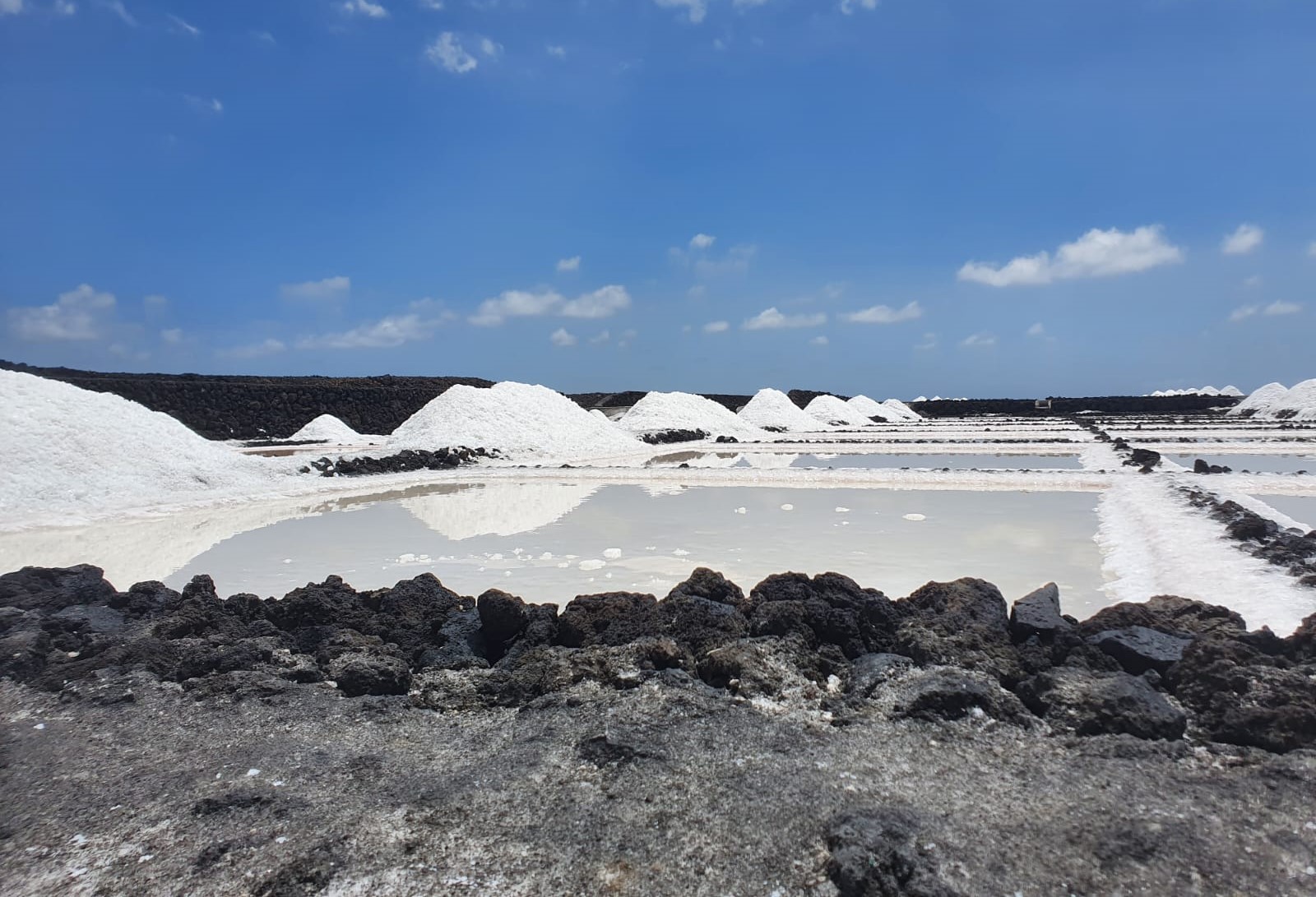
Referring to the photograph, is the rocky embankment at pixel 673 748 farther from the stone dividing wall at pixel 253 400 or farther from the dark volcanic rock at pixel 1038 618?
the stone dividing wall at pixel 253 400

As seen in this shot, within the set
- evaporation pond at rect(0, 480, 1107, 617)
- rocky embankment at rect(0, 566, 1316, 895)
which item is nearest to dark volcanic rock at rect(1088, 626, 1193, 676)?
rocky embankment at rect(0, 566, 1316, 895)

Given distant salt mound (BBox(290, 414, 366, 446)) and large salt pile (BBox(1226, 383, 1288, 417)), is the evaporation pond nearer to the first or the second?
distant salt mound (BBox(290, 414, 366, 446))

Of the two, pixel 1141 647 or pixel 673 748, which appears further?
pixel 1141 647

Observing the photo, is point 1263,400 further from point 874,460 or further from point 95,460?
point 95,460

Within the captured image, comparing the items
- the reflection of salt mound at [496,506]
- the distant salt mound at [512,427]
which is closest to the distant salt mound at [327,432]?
the distant salt mound at [512,427]

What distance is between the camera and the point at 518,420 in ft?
81.9

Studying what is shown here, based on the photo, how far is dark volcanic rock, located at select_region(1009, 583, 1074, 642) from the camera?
397 cm

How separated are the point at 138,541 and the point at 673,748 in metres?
8.51

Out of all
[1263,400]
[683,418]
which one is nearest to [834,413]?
[683,418]

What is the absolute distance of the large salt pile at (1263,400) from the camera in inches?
1768

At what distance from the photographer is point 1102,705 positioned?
318cm

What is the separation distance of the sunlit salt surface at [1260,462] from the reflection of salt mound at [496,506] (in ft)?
42.1

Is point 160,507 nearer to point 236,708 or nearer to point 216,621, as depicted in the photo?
point 216,621

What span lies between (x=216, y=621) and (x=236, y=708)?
4.57 ft
